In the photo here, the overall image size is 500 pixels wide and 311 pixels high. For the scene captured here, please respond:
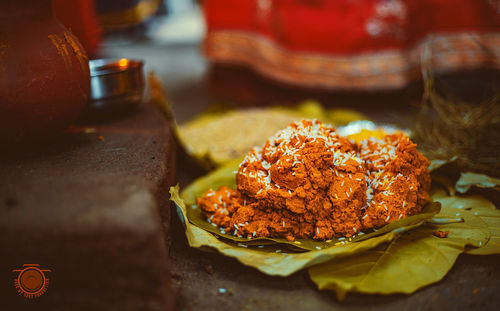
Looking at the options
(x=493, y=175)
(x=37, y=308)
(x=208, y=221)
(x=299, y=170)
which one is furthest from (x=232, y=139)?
(x=37, y=308)

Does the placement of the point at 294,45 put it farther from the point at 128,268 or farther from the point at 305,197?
the point at 128,268

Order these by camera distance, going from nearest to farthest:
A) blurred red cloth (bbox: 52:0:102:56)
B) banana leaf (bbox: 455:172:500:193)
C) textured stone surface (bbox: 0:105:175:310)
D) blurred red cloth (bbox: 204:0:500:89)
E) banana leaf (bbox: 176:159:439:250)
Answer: textured stone surface (bbox: 0:105:175:310)
banana leaf (bbox: 176:159:439:250)
banana leaf (bbox: 455:172:500:193)
blurred red cloth (bbox: 52:0:102:56)
blurred red cloth (bbox: 204:0:500:89)

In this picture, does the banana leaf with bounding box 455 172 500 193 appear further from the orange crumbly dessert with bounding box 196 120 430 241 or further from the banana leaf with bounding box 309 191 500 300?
the orange crumbly dessert with bounding box 196 120 430 241
